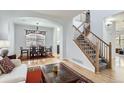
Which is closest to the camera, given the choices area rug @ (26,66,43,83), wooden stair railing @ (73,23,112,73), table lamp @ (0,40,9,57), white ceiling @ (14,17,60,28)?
area rug @ (26,66,43,83)

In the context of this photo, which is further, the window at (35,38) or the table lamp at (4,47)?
the window at (35,38)

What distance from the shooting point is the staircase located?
4375mm

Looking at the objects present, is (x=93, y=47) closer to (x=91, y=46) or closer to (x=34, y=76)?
(x=91, y=46)

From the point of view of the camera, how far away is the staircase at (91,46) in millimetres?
4375

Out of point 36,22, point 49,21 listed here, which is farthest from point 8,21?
point 49,21

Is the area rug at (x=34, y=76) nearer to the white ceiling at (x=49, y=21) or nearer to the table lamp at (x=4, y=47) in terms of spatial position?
the table lamp at (x=4, y=47)

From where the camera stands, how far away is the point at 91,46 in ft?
15.0

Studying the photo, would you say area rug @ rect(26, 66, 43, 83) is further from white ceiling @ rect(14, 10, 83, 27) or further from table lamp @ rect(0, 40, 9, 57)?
white ceiling @ rect(14, 10, 83, 27)

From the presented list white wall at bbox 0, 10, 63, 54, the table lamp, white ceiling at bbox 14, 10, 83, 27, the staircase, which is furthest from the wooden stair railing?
the table lamp

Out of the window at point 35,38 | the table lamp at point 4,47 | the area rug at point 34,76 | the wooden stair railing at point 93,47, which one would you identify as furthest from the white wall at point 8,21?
the wooden stair railing at point 93,47

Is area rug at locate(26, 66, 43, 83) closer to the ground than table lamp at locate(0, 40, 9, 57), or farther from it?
closer to the ground
